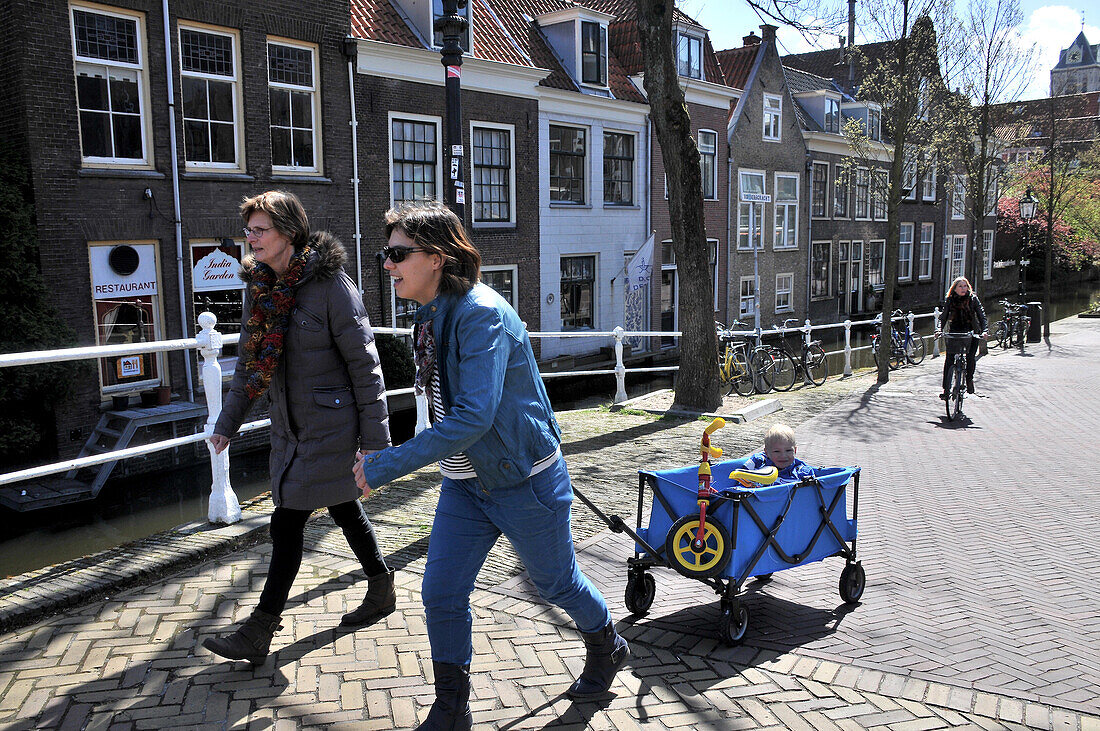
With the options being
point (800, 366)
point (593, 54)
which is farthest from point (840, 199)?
point (800, 366)

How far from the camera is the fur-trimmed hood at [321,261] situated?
327 cm

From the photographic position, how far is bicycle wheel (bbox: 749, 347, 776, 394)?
49.4 ft

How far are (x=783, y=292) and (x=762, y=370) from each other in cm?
1597

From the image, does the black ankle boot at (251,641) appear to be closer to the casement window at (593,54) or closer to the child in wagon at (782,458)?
the child in wagon at (782,458)

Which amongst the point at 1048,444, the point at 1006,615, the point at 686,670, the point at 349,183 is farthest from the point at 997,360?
the point at 686,670

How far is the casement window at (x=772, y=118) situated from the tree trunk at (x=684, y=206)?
65.9ft

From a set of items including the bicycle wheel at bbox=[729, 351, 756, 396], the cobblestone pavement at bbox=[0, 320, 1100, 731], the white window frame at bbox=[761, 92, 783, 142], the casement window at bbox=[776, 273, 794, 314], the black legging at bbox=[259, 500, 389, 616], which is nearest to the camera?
the cobblestone pavement at bbox=[0, 320, 1100, 731]

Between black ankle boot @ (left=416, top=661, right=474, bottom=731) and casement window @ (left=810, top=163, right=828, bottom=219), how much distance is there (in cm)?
3108

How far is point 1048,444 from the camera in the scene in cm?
860

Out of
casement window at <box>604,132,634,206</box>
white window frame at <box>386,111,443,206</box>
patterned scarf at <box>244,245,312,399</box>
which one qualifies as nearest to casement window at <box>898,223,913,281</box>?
casement window at <box>604,132,634,206</box>

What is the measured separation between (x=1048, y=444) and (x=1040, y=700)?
20.9 ft

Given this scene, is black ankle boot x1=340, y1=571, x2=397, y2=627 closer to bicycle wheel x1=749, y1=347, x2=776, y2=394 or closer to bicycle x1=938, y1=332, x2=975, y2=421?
bicycle x1=938, y1=332, x2=975, y2=421

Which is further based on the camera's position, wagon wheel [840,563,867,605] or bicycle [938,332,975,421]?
bicycle [938,332,975,421]

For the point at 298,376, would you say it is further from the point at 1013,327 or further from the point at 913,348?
the point at 1013,327
